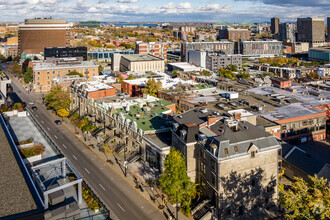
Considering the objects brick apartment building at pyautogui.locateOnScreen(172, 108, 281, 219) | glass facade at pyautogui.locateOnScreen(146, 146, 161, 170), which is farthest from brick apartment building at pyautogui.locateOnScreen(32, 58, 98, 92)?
brick apartment building at pyautogui.locateOnScreen(172, 108, 281, 219)

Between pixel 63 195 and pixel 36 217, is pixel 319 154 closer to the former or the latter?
pixel 63 195

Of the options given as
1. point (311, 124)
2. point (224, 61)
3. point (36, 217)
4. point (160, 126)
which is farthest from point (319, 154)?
point (224, 61)

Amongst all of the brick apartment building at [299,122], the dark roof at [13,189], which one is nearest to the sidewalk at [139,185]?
the dark roof at [13,189]

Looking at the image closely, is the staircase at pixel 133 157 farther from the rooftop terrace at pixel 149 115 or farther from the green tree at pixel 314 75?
the green tree at pixel 314 75

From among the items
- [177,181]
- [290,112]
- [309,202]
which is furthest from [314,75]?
[309,202]

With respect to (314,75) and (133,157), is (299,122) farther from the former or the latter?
(314,75)

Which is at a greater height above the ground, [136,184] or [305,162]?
[305,162]

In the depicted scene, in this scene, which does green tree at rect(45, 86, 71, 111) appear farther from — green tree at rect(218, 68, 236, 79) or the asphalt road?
green tree at rect(218, 68, 236, 79)
